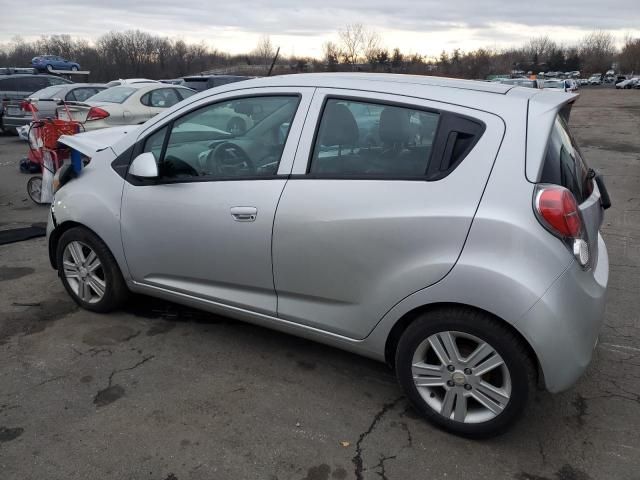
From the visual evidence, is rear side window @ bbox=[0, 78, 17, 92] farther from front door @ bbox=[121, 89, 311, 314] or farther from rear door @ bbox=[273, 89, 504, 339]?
rear door @ bbox=[273, 89, 504, 339]

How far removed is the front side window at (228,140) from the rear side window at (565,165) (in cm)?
138

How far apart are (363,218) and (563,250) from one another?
36.8 inches

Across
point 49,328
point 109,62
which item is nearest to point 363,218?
point 49,328

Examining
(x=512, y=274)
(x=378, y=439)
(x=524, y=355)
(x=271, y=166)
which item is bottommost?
(x=378, y=439)

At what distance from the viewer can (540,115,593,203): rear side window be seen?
2.53 m

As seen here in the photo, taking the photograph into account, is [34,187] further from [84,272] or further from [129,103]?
[84,272]

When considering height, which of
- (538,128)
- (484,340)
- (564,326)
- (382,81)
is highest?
(382,81)

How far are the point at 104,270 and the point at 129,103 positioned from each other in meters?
8.58

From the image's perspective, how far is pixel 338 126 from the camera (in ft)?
9.77

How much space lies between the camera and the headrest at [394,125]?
9.18 ft

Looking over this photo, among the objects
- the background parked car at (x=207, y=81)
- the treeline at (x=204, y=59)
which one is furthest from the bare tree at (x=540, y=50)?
the background parked car at (x=207, y=81)

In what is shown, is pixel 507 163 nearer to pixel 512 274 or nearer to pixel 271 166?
pixel 512 274

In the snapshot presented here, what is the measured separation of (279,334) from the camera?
151 inches

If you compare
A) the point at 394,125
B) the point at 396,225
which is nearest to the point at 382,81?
the point at 394,125
